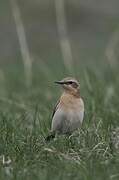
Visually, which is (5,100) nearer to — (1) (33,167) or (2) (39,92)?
(2) (39,92)

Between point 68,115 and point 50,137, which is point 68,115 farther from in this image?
point 50,137

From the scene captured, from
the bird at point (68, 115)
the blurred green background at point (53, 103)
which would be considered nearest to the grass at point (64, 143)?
the blurred green background at point (53, 103)

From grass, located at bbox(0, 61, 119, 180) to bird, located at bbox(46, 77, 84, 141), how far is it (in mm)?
137

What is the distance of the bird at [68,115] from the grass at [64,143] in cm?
14

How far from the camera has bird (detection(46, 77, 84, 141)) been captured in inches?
370

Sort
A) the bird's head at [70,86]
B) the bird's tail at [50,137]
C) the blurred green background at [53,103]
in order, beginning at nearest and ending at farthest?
the blurred green background at [53,103] → the bird's tail at [50,137] → the bird's head at [70,86]

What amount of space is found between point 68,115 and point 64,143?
621 mm

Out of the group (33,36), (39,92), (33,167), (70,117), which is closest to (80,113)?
(70,117)

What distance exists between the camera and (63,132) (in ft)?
31.6

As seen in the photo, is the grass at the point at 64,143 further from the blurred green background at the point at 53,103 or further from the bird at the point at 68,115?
the bird at the point at 68,115

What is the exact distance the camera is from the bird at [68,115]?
9.41 meters

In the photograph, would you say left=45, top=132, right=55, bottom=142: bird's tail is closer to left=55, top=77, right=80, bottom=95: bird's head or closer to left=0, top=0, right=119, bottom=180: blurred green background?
left=0, top=0, right=119, bottom=180: blurred green background

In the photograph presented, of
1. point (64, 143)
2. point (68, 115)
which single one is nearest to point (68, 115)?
point (68, 115)

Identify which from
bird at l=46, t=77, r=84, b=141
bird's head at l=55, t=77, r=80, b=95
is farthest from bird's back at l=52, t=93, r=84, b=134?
bird's head at l=55, t=77, r=80, b=95
